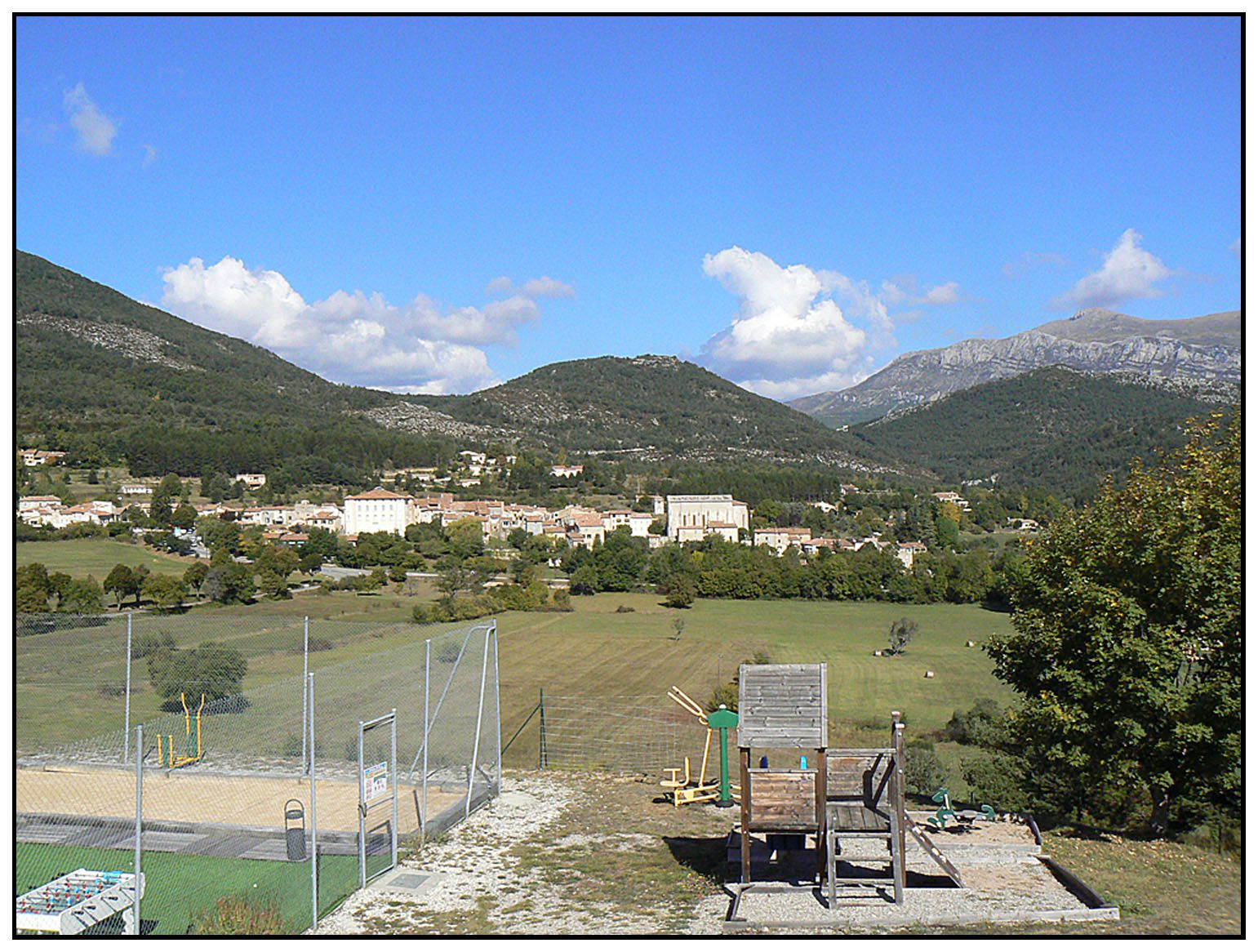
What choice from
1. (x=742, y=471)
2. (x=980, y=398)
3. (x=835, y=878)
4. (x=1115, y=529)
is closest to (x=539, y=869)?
(x=835, y=878)

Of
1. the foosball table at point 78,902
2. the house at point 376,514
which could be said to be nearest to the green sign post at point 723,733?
the foosball table at point 78,902

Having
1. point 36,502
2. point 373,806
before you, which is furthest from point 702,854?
point 36,502

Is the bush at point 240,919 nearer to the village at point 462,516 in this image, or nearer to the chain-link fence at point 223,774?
the chain-link fence at point 223,774

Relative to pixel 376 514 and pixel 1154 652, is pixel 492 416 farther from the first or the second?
pixel 1154 652

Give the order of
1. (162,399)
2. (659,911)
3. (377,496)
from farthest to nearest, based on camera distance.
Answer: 1. (162,399)
2. (377,496)
3. (659,911)

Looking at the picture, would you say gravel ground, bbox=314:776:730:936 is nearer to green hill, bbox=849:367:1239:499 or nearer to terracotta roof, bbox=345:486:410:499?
terracotta roof, bbox=345:486:410:499

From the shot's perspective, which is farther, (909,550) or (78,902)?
(909,550)
